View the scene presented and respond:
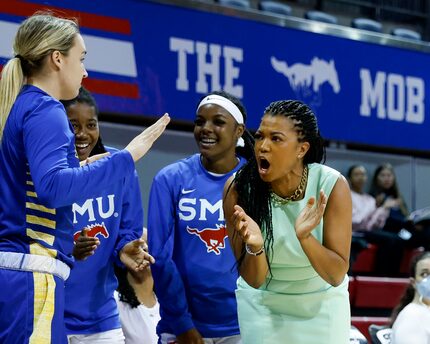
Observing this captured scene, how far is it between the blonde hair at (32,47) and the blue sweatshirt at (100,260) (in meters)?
0.88

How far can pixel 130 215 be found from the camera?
385 centimetres

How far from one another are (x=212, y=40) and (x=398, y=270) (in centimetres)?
291

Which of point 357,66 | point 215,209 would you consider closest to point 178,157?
point 357,66

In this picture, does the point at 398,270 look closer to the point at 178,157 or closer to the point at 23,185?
the point at 178,157

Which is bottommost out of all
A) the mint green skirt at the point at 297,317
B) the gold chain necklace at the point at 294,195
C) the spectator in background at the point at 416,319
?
the spectator in background at the point at 416,319

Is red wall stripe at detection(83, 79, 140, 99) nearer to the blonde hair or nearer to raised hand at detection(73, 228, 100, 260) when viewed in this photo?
raised hand at detection(73, 228, 100, 260)

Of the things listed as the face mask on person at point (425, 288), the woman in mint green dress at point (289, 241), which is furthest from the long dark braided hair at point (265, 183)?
the face mask on person at point (425, 288)

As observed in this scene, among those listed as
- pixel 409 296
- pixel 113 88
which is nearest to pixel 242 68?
pixel 113 88

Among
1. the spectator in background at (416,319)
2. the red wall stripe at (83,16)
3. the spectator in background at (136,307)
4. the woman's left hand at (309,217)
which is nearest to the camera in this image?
the woman's left hand at (309,217)

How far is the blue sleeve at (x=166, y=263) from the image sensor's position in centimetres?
375

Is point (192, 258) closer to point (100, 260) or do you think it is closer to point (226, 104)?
point (100, 260)

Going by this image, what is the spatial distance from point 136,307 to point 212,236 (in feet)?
3.17

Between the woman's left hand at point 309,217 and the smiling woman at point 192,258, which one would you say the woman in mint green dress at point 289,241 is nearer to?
the woman's left hand at point 309,217

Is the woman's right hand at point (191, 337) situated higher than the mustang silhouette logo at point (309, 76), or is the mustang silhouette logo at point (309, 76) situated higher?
the mustang silhouette logo at point (309, 76)
